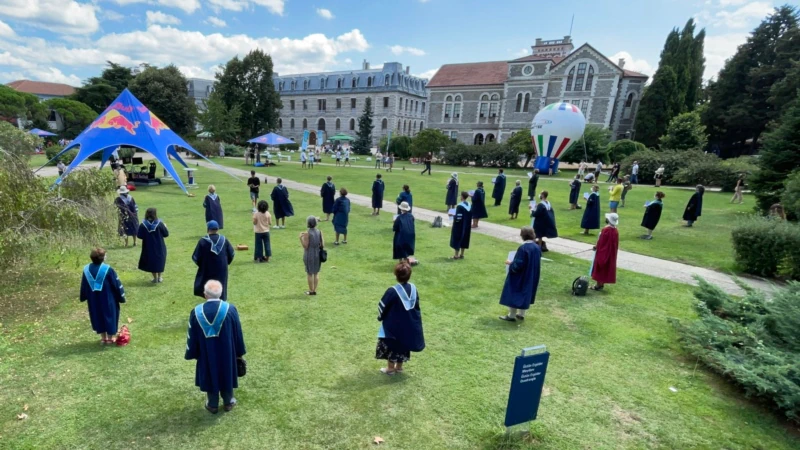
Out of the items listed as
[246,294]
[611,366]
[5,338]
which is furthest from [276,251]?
[611,366]

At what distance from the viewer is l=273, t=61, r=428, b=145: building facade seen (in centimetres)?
7506

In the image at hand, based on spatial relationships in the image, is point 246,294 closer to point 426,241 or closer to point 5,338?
point 5,338

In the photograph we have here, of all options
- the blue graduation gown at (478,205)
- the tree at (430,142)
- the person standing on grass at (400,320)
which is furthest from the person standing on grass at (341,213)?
the tree at (430,142)

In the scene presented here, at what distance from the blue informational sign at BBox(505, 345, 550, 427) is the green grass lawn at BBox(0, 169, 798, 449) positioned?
374mm

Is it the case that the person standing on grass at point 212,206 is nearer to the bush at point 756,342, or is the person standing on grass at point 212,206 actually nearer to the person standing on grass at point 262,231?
the person standing on grass at point 262,231

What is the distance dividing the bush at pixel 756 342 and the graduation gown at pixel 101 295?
851 centimetres

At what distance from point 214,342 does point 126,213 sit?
8164mm

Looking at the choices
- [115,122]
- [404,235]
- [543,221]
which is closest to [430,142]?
[115,122]

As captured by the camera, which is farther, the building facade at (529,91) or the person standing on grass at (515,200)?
the building facade at (529,91)

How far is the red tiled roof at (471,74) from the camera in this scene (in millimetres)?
58344

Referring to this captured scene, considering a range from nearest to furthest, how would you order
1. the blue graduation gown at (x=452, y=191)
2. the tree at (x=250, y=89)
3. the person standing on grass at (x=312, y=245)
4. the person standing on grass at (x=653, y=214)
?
the person standing on grass at (x=312, y=245)
the person standing on grass at (x=653, y=214)
the blue graduation gown at (x=452, y=191)
the tree at (x=250, y=89)

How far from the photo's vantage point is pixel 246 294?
8023 mm

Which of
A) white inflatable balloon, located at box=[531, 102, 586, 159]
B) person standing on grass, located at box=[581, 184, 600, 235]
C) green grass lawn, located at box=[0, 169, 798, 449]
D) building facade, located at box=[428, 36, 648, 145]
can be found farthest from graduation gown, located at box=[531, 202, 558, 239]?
building facade, located at box=[428, 36, 648, 145]

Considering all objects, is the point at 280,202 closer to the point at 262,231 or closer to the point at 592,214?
the point at 262,231
